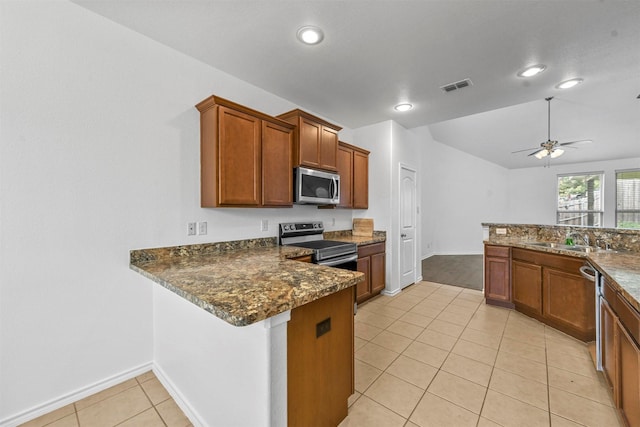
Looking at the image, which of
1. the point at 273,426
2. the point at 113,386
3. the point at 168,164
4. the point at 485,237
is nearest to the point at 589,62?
the point at 485,237

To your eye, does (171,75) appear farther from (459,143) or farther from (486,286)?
(459,143)

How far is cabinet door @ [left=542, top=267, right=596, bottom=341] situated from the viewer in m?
2.45

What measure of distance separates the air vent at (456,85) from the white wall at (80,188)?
8.71 ft

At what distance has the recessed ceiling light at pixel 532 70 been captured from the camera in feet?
8.02

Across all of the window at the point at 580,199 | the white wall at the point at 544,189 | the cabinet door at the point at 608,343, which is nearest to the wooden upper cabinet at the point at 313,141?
the cabinet door at the point at 608,343

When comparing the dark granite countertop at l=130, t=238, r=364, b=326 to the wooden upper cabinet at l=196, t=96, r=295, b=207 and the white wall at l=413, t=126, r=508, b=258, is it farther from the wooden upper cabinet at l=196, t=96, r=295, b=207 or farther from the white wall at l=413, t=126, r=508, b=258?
the white wall at l=413, t=126, r=508, b=258

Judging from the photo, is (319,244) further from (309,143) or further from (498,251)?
(498,251)

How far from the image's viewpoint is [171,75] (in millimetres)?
2254

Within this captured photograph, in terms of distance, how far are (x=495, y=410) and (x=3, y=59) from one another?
3772 mm

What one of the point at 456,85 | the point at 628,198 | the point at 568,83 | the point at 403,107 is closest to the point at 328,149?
the point at 403,107

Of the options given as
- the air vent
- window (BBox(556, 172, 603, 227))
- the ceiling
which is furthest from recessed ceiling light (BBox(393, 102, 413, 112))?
window (BBox(556, 172, 603, 227))

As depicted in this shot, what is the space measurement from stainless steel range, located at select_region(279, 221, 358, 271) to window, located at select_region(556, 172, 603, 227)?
7.67 meters

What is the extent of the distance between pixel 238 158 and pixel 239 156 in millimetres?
22

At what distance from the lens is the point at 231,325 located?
4.08 feet
